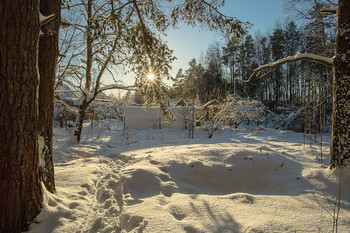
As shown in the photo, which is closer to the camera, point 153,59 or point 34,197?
point 34,197

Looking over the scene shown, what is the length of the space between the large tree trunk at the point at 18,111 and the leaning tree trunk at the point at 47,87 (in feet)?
2.23

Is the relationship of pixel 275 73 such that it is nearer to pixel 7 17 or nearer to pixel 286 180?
pixel 286 180

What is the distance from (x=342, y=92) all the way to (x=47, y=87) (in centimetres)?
444

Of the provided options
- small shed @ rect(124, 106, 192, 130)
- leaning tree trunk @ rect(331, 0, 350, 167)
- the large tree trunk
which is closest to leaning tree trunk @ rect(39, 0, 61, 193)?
the large tree trunk

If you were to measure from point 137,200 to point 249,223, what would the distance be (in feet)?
4.61

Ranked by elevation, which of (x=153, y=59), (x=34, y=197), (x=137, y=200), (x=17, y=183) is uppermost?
(x=153, y=59)

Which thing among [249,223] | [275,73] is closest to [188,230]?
[249,223]

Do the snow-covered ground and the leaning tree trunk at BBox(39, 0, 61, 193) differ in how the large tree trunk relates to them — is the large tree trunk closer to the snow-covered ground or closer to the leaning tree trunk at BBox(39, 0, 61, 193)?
the snow-covered ground

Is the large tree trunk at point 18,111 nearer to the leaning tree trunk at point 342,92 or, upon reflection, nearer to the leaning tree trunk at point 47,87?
the leaning tree trunk at point 47,87

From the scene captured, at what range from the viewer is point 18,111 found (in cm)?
173

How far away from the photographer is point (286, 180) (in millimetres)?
3002

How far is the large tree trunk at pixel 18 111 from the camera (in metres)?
1.64

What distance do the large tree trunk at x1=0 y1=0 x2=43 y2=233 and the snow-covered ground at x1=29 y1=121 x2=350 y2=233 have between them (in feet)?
0.92

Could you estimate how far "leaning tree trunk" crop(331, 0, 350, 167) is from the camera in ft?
9.13
